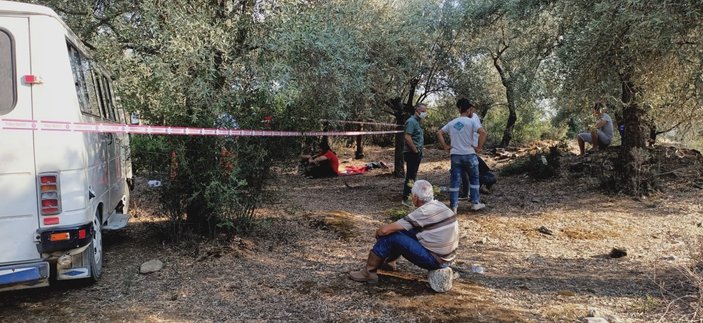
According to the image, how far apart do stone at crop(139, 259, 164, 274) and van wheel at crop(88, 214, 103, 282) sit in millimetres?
385

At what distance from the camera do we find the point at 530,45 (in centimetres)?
1084

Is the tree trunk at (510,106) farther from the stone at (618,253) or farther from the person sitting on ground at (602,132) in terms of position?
the stone at (618,253)

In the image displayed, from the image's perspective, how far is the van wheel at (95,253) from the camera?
14.3ft

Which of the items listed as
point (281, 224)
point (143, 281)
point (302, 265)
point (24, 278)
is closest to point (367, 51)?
point (281, 224)

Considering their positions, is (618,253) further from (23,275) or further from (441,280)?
(23,275)

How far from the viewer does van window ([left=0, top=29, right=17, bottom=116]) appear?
3.66m

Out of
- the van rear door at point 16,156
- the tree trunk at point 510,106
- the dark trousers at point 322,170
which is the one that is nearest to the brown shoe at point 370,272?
the van rear door at point 16,156

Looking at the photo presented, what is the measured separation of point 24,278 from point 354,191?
7342mm

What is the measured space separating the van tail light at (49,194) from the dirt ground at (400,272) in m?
0.86

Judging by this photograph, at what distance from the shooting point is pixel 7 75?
3670mm

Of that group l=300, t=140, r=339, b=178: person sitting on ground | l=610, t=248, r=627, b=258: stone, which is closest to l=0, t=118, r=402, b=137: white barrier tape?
l=610, t=248, r=627, b=258: stone

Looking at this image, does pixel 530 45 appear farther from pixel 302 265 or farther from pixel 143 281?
pixel 143 281

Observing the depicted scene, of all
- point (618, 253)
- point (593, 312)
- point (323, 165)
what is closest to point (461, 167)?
point (618, 253)

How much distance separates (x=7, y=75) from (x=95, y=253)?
A: 5.65 feet
